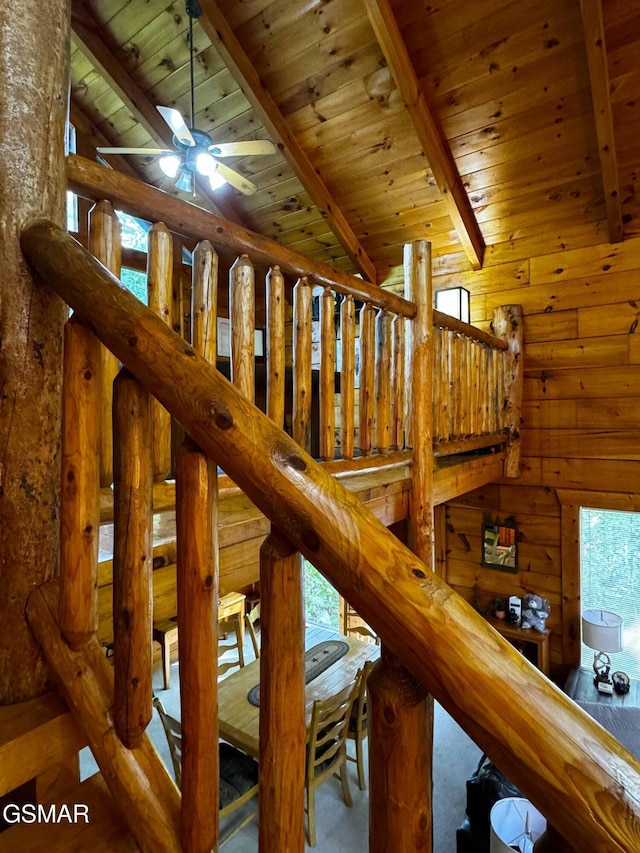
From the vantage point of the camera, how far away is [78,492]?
82 cm

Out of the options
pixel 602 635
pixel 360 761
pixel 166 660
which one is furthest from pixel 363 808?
pixel 166 660

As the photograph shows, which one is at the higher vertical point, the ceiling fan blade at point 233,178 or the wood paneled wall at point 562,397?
the ceiling fan blade at point 233,178

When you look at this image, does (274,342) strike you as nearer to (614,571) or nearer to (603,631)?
(603,631)

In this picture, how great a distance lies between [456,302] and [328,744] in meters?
3.52

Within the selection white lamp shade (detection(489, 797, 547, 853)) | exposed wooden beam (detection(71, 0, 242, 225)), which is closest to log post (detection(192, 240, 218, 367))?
white lamp shade (detection(489, 797, 547, 853))

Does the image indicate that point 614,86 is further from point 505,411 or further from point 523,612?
point 523,612

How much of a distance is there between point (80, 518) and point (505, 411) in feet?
11.4

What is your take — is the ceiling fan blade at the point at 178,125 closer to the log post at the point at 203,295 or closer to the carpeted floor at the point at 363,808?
the log post at the point at 203,295

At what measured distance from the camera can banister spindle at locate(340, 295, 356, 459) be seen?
5.96 feet

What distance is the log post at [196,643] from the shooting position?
0.66 meters

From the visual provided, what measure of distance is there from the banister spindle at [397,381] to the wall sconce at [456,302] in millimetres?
1729

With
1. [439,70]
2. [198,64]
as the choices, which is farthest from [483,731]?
[198,64]

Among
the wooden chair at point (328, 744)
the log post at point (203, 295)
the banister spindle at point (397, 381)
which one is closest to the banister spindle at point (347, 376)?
the banister spindle at point (397, 381)

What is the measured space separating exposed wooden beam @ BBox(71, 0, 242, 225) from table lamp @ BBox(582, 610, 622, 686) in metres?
5.32
